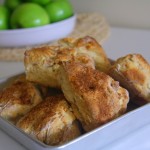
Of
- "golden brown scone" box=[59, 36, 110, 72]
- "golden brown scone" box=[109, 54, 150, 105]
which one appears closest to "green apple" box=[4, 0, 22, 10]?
"golden brown scone" box=[59, 36, 110, 72]

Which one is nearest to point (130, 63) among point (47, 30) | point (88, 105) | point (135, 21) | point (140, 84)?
point (140, 84)

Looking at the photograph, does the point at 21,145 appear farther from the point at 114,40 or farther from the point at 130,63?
the point at 114,40

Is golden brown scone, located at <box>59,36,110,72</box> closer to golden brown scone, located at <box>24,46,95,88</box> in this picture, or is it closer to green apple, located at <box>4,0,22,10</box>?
golden brown scone, located at <box>24,46,95,88</box>

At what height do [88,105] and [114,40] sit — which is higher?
[88,105]

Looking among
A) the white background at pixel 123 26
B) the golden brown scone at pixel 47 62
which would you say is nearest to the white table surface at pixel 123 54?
the white background at pixel 123 26

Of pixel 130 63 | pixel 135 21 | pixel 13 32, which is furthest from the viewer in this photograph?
pixel 135 21

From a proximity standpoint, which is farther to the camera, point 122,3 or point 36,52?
point 122,3

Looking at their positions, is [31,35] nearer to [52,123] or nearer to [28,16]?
[28,16]
